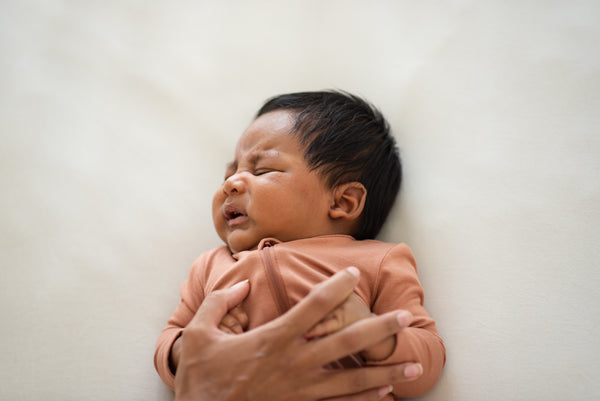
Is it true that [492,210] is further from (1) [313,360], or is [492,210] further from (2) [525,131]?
(1) [313,360]

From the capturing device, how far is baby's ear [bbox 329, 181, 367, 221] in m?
1.00

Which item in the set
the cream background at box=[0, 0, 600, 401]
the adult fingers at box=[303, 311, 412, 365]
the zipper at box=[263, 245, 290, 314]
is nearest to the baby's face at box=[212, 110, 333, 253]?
the zipper at box=[263, 245, 290, 314]

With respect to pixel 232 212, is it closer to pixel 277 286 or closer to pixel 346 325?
pixel 277 286

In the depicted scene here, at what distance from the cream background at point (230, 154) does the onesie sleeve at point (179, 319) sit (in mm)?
80

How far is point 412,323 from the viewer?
0.81 metres

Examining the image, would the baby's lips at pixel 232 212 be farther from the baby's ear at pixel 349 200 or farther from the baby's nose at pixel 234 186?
the baby's ear at pixel 349 200

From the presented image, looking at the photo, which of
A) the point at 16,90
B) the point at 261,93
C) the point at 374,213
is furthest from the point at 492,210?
the point at 16,90

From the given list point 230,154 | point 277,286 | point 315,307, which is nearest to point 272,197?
point 277,286

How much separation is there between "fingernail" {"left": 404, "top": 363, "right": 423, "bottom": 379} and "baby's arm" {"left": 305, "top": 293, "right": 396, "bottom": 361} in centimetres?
4

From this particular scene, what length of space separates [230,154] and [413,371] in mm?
832

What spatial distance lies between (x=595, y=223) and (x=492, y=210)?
18 centimetres

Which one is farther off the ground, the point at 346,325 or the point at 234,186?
the point at 234,186

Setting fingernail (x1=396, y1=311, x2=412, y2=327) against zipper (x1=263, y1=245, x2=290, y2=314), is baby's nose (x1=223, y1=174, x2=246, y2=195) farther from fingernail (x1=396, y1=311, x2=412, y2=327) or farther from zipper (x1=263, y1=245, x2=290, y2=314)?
fingernail (x1=396, y1=311, x2=412, y2=327)

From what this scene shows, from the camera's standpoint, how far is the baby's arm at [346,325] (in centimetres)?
70
